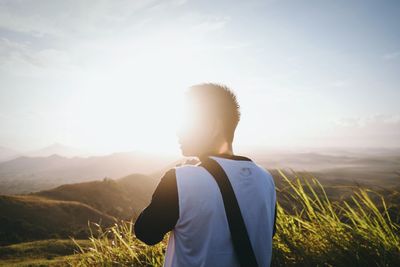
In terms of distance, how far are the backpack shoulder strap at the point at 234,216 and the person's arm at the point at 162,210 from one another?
0.22 meters

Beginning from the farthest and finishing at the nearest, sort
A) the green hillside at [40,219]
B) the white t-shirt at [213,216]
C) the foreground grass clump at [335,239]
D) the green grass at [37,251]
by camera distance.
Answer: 1. the green hillside at [40,219]
2. the green grass at [37,251]
3. the foreground grass clump at [335,239]
4. the white t-shirt at [213,216]

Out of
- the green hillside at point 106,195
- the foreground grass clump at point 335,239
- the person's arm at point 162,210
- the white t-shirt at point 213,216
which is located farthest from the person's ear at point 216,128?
the green hillside at point 106,195

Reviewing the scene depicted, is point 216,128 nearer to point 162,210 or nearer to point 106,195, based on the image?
point 162,210

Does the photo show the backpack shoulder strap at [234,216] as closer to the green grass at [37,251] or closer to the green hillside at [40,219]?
the green grass at [37,251]

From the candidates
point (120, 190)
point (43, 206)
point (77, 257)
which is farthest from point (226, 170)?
point (120, 190)

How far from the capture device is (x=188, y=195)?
1653 mm

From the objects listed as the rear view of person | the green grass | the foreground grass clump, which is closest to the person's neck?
the rear view of person

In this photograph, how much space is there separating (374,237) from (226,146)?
68.6 inches

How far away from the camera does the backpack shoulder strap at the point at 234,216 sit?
1709 millimetres

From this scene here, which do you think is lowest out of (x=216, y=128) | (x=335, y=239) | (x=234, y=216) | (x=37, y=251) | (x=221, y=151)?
(x=37, y=251)

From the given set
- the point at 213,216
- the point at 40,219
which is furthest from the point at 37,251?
the point at 213,216

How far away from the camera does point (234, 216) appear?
1724 mm

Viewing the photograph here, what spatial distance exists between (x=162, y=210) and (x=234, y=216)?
1.35ft

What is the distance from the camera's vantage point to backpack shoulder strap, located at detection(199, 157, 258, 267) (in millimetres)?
1709
